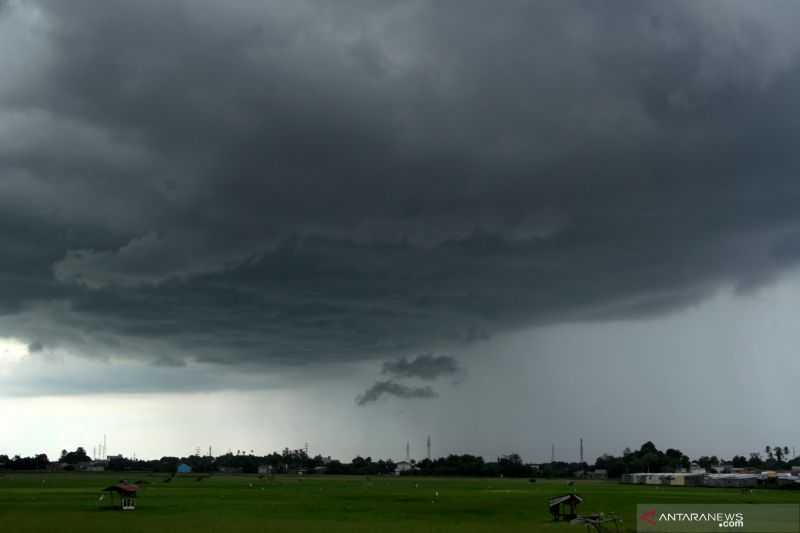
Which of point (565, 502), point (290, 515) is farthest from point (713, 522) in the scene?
point (290, 515)

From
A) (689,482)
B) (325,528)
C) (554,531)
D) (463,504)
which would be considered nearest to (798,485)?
(689,482)

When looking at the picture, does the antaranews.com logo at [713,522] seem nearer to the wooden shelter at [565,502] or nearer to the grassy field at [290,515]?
the grassy field at [290,515]

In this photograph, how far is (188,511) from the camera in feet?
289

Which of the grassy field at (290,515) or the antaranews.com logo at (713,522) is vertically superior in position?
the antaranews.com logo at (713,522)

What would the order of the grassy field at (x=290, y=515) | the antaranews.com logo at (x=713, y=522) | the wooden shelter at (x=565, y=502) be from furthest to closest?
the wooden shelter at (x=565, y=502) < the grassy field at (x=290, y=515) < the antaranews.com logo at (x=713, y=522)

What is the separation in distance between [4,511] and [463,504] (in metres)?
56.7

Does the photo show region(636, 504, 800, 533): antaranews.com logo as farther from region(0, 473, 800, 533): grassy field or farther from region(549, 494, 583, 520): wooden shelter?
region(549, 494, 583, 520): wooden shelter

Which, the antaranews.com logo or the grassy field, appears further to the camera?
the grassy field

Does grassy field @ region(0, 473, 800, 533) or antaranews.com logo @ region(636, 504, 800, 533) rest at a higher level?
antaranews.com logo @ region(636, 504, 800, 533)

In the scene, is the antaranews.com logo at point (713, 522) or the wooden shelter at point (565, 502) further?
the wooden shelter at point (565, 502)

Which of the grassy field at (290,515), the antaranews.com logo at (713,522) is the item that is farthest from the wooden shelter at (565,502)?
the antaranews.com logo at (713,522)

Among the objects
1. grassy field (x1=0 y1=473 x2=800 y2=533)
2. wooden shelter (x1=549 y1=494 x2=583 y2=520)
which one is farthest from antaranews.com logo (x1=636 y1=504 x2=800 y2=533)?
wooden shelter (x1=549 y1=494 x2=583 y2=520)

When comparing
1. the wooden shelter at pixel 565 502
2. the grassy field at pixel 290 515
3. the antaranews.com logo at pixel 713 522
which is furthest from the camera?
the wooden shelter at pixel 565 502

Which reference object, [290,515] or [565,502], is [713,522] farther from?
[290,515]
